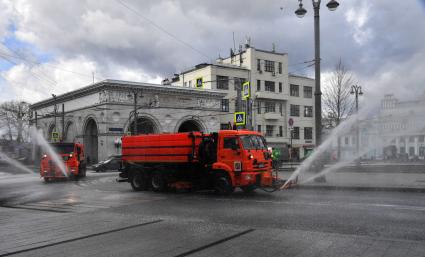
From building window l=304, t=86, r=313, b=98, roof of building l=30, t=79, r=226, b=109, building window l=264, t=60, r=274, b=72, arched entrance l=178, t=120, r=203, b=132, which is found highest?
building window l=264, t=60, r=274, b=72

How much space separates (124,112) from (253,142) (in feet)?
124

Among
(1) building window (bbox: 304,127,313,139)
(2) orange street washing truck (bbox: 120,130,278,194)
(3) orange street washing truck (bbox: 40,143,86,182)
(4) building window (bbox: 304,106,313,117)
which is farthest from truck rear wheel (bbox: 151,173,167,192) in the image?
(4) building window (bbox: 304,106,313,117)

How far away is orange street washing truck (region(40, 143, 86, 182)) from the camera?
2612 centimetres

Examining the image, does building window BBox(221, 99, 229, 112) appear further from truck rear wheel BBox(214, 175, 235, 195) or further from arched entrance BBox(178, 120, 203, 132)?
truck rear wheel BBox(214, 175, 235, 195)

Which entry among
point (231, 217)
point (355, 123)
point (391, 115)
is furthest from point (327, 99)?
point (231, 217)

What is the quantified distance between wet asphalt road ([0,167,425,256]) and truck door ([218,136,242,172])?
1654mm

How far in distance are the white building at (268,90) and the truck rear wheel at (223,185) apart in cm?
4690

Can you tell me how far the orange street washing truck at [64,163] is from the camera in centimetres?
2612

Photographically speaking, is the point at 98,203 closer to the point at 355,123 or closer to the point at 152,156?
the point at 152,156

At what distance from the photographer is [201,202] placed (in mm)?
13742

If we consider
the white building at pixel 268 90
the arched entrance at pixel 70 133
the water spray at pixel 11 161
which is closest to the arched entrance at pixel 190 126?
the white building at pixel 268 90

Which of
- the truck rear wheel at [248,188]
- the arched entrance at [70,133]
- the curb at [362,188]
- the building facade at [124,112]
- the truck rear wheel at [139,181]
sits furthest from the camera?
the arched entrance at [70,133]

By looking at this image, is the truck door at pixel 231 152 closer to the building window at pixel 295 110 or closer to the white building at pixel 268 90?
the white building at pixel 268 90

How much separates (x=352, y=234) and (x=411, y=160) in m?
29.5
